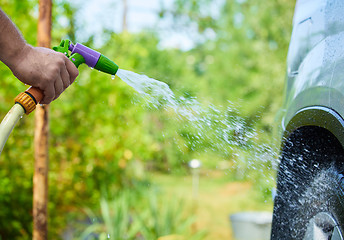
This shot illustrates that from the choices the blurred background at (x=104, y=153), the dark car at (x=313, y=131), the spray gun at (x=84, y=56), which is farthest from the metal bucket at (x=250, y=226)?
the spray gun at (x=84, y=56)

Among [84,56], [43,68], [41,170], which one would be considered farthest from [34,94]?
[41,170]

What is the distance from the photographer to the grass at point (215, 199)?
669 centimetres

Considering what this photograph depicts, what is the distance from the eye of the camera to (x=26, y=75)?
4.36ft

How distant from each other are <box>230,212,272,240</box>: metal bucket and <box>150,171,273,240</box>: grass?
346mm

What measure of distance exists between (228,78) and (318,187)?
33.2 feet

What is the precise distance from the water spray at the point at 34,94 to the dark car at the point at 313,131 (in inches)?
31.9

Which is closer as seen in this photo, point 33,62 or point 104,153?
point 33,62

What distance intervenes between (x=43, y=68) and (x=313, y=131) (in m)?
1.16

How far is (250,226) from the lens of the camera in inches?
184

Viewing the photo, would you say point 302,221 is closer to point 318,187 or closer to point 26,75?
point 318,187

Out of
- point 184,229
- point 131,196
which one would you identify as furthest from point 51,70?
point 131,196

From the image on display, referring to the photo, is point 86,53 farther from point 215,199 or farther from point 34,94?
point 215,199

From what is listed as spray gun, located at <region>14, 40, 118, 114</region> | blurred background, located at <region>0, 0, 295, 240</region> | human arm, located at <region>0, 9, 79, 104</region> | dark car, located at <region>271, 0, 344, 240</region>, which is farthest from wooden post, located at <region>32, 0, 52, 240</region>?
dark car, located at <region>271, 0, 344, 240</region>

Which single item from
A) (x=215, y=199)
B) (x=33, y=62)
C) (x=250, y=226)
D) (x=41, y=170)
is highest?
(x=33, y=62)
